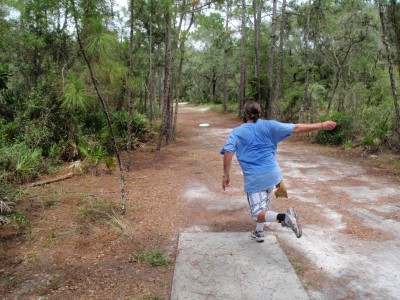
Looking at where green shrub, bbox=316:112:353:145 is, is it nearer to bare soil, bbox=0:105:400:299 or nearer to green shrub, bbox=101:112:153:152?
bare soil, bbox=0:105:400:299

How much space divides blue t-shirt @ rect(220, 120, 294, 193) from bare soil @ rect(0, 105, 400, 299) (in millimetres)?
965

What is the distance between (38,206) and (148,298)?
3.43m

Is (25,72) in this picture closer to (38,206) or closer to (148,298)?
(38,206)

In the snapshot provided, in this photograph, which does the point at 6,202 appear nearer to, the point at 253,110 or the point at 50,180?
the point at 50,180

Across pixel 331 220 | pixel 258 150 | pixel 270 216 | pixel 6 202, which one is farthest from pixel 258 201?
pixel 6 202

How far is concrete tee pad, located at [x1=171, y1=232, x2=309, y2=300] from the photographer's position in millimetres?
3131

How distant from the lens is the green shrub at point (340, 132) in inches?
488

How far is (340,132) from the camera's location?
12664 millimetres

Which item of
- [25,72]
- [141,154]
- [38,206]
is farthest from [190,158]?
[25,72]

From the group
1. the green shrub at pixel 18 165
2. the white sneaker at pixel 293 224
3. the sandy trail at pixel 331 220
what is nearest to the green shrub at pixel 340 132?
the sandy trail at pixel 331 220

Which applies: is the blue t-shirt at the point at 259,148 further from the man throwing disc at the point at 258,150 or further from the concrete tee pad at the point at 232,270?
the concrete tee pad at the point at 232,270

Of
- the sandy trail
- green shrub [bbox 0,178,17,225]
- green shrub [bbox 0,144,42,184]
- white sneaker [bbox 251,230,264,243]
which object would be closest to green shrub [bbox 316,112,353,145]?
the sandy trail

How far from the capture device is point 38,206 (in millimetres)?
5641

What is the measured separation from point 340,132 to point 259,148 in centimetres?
1010
